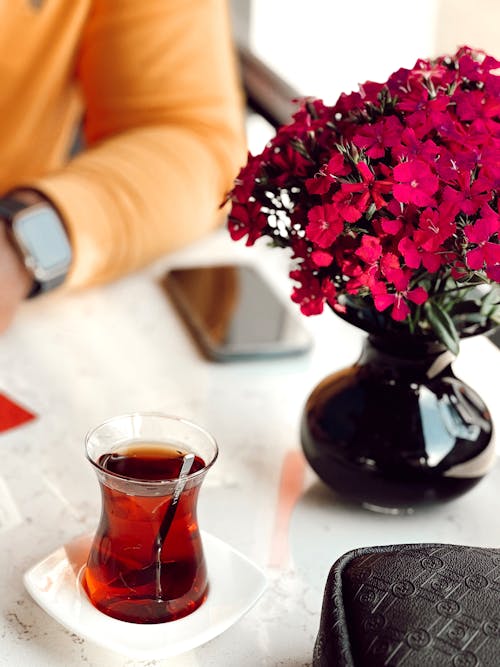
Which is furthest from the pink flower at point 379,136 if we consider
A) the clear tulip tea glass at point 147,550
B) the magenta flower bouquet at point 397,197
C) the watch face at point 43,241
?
the watch face at point 43,241

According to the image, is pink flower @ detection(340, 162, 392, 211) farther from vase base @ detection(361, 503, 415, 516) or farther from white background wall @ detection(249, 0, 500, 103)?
white background wall @ detection(249, 0, 500, 103)

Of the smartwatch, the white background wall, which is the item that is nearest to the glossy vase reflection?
the smartwatch

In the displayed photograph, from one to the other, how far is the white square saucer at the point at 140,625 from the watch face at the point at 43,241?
46 centimetres

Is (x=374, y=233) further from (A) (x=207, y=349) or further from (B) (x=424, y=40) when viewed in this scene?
(B) (x=424, y=40)

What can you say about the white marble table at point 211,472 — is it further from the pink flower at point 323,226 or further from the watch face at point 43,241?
the pink flower at point 323,226

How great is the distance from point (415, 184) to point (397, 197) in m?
0.02

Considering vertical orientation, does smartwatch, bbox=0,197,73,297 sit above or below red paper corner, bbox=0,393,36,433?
above

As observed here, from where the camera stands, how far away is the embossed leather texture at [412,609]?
0.48 meters

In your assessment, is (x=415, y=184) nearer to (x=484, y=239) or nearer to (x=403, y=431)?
(x=484, y=239)

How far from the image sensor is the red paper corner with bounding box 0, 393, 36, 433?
0.85m

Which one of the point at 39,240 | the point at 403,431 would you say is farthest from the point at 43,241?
the point at 403,431

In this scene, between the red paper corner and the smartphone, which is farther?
the smartphone

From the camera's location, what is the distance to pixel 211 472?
31.8 inches

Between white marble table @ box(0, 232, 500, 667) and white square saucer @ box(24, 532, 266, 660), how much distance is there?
0.07ft
